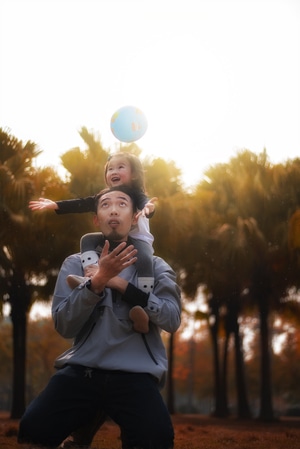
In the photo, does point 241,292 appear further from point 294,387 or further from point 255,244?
point 294,387

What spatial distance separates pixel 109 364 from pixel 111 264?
1.94 ft

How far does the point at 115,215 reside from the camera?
11.8ft

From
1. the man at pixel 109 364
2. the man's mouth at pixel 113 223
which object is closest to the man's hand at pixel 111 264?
the man at pixel 109 364

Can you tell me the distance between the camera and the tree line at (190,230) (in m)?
12.5

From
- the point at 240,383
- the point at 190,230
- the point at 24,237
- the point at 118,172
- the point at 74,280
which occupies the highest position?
the point at 190,230

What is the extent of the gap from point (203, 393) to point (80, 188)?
109ft

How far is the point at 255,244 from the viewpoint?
14.9 m

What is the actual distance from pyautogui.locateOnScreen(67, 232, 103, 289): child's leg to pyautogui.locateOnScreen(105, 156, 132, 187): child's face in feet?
2.39

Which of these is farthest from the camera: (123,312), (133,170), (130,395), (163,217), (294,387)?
(294,387)

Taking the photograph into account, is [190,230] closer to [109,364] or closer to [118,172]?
[118,172]

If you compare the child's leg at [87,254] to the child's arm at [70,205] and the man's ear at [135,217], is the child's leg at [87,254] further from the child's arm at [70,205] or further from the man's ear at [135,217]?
the child's arm at [70,205]

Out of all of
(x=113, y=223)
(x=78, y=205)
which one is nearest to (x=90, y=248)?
(x=113, y=223)

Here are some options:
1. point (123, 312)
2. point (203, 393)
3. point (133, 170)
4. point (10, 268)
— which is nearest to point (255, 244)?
point (10, 268)

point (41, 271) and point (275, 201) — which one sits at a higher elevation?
point (275, 201)
